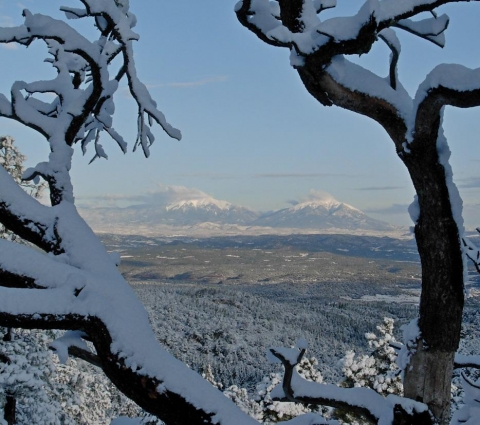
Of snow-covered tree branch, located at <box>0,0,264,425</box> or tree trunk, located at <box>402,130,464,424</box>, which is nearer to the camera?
snow-covered tree branch, located at <box>0,0,264,425</box>

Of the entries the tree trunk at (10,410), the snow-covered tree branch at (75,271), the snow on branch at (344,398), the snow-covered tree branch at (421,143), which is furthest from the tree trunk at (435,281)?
the tree trunk at (10,410)

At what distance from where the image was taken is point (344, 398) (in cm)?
246

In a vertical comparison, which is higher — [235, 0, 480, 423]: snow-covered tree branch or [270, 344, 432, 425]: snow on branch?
[235, 0, 480, 423]: snow-covered tree branch

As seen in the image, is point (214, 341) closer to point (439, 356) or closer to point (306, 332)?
point (306, 332)

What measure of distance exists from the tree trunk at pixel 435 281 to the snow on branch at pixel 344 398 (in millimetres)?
181

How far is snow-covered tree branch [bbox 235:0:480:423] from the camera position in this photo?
2.23 m

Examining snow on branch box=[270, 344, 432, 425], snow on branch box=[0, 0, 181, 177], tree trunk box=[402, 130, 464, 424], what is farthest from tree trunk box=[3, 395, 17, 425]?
tree trunk box=[402, 130, 464, 424]

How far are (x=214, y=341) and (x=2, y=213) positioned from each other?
10943cm

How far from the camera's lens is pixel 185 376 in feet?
7.00

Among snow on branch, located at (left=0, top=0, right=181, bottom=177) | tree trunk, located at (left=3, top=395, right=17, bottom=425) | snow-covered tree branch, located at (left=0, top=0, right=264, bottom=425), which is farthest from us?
tree trunk, located at (left=3, top=395, right=17, bottom=425)

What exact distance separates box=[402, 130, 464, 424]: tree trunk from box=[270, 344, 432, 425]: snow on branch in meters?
0.18

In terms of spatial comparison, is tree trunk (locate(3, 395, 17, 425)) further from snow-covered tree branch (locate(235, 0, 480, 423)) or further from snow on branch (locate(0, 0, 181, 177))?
snow-covered tree branch (locate(235, 0, 480, 423))

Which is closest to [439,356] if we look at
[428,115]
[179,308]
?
[428,115]

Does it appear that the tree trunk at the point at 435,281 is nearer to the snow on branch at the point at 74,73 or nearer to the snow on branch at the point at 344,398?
the snow on branch at the point at 344,398
